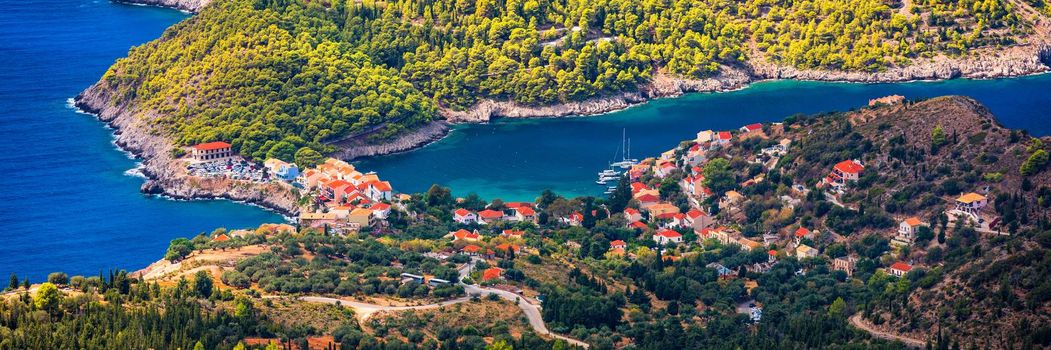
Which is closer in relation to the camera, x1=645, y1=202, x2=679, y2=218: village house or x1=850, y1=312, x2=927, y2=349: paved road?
x1=850, y1=312, x2=927, y2=349: paved road

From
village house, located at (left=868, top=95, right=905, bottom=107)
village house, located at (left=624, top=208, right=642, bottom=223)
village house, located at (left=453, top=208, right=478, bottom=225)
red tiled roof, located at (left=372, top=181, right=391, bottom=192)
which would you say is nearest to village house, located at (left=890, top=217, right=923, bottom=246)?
village house, located at (left=868, top=95, right=905, bottom=107)

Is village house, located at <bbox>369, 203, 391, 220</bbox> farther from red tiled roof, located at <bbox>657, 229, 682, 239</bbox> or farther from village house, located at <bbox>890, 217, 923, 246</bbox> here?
village house, located at <bbox>890, 217, 923, 246</bbox>

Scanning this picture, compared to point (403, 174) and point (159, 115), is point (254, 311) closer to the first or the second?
point (403, 174)

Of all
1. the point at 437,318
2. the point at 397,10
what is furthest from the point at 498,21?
the point at 437,318

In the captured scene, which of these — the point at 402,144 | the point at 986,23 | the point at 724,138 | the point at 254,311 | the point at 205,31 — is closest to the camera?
the point at 254,311

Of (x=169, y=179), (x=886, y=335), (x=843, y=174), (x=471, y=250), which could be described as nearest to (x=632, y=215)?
(x=843, y=174)

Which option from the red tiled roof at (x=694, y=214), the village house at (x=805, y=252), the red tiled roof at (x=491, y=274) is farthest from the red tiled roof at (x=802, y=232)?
the red tiled roof at (x=491, y=274)
